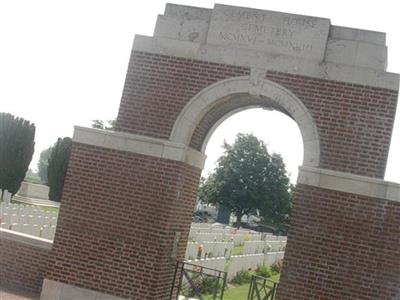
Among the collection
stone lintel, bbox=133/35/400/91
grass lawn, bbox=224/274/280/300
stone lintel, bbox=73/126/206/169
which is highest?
stone lintel, bbox=133/35/400/91

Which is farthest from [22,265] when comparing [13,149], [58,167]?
[58,167]

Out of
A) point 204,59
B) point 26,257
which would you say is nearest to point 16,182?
point 26,257

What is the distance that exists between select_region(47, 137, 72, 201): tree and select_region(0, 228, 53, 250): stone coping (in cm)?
2927

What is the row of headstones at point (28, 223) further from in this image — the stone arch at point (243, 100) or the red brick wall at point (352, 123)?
the red brick wall at point (352, 123)

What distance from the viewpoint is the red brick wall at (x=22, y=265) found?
10062 mm

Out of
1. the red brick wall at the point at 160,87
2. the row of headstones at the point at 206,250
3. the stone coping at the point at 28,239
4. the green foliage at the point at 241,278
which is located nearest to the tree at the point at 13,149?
the row of headstones at the point at 206,250

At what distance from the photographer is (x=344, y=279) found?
8555 mm

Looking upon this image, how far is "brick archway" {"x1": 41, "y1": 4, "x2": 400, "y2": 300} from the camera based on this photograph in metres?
8.64

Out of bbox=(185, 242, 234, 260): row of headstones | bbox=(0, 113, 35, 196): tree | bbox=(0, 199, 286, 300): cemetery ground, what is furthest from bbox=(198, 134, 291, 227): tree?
bbox=(185, 242, 234, 260): row of headstones

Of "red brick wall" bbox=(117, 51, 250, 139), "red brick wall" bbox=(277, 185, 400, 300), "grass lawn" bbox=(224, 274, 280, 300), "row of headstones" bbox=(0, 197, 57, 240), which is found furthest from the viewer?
"row of headstones" bbox=(0, 197, 57, 240)

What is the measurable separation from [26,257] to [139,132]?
322cm

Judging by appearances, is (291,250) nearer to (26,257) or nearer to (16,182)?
(26,257)

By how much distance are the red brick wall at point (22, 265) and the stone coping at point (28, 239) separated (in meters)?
0.05

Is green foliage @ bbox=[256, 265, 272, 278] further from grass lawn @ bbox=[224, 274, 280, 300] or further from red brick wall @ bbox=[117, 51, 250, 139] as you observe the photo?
red brick wall @ bbox=[117, 51, 250, 139]
